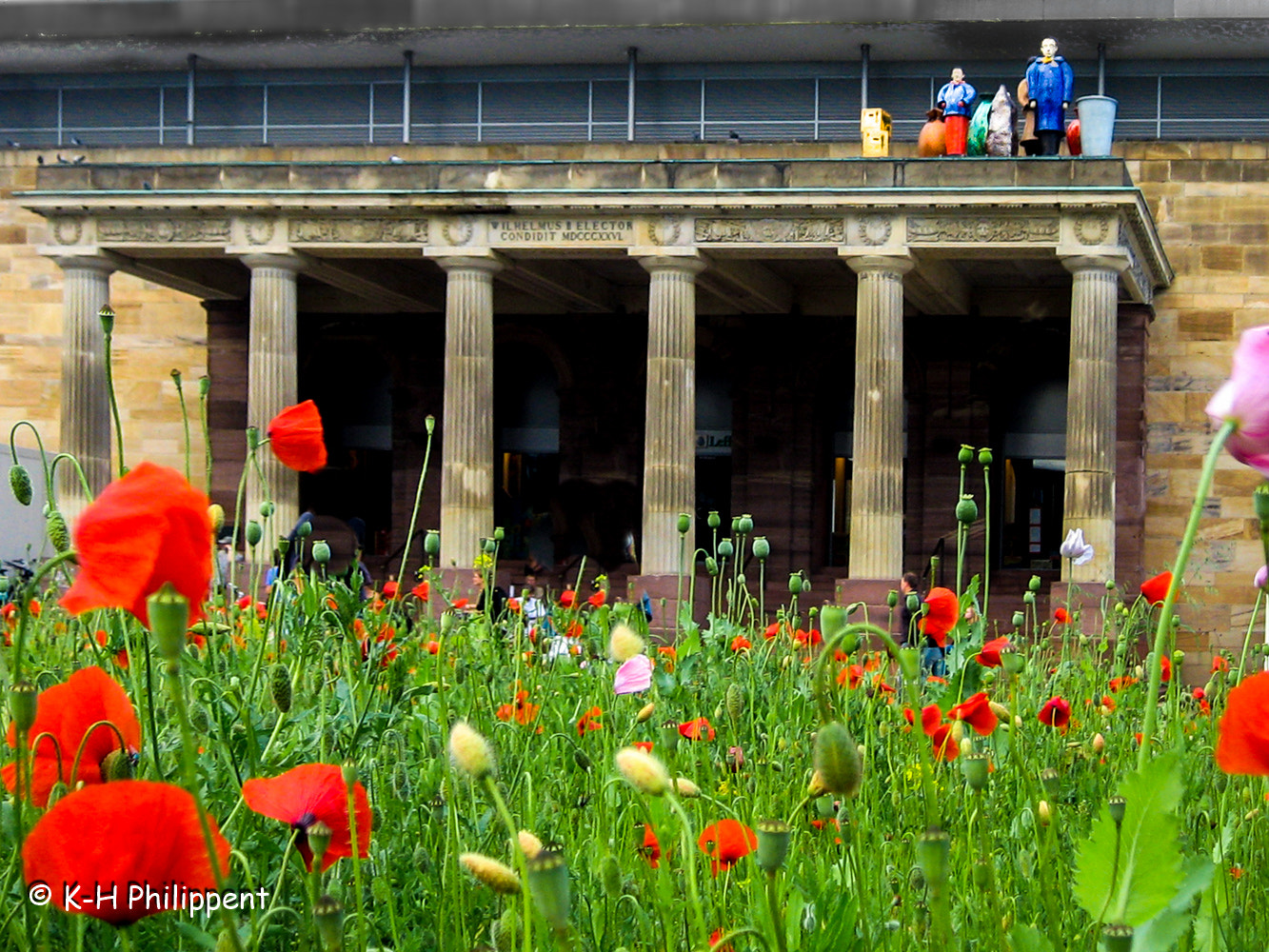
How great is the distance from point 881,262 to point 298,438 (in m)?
22.7

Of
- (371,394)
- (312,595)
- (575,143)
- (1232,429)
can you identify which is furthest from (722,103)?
(1232,429)

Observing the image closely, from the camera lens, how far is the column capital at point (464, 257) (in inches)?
1052

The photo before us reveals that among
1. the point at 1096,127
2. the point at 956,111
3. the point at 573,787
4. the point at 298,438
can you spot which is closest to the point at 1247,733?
the point at 298,438

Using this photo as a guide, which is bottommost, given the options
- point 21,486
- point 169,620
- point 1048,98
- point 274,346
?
point 169,620

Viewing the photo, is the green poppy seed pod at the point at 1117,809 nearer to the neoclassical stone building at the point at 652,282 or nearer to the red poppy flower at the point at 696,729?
the red poppy flower at the point at 696,729

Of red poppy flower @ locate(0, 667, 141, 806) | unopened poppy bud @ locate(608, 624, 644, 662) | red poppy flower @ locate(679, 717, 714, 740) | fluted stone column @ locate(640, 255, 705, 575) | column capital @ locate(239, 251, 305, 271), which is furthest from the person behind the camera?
column capital @ locate(239, 251, 305, 271)

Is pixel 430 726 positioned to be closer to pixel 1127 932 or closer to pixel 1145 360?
pixel 1127 932

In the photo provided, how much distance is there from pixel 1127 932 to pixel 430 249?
25686mm

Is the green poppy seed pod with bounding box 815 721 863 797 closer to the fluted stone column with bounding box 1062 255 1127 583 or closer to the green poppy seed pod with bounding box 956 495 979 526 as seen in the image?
the green poppy seed pod with bounding box 956 495 979 526

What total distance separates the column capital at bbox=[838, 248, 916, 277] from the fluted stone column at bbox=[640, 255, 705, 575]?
2.33 meters

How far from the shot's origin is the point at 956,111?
26.5 m

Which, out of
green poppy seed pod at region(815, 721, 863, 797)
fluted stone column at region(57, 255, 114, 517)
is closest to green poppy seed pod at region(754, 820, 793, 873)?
green poppy seed pod at region(815, 721, 863, 797)

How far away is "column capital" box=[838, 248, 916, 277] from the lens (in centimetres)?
2547

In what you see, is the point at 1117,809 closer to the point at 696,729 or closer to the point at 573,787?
the point at 696,729
